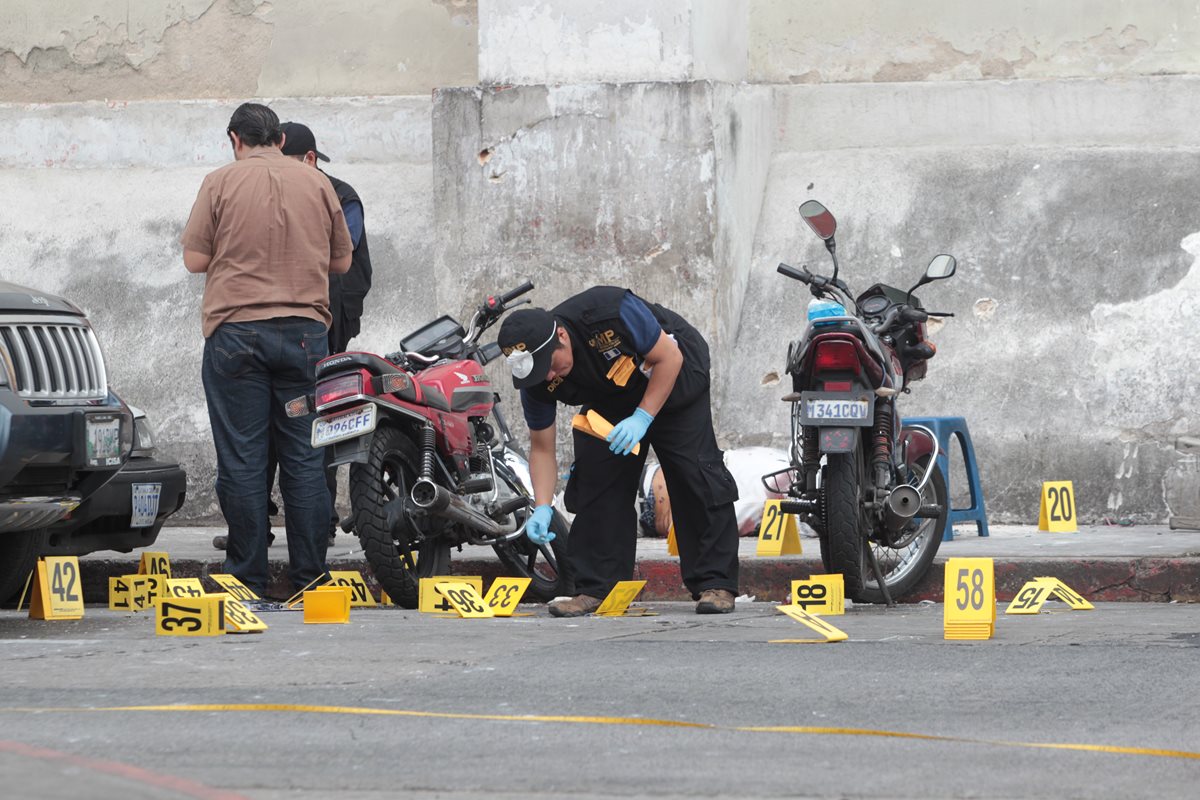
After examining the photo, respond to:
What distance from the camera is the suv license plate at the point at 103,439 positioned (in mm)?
7344

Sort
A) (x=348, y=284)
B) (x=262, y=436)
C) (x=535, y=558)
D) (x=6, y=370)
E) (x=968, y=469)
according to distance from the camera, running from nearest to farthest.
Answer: (x=6, y=370)
(x=262, y=436)
(x=535, y=558)
(x=348, y=284)
(x=968, y=469)

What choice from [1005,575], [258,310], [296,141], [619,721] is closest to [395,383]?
[258,310]

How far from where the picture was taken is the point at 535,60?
468 inches

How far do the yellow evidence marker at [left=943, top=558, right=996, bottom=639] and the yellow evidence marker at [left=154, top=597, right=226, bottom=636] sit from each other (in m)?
2.61

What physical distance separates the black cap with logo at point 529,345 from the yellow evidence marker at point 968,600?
1.68 meters

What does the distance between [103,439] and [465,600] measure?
1.57 metres

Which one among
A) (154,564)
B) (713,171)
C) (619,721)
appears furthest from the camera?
(713,171)

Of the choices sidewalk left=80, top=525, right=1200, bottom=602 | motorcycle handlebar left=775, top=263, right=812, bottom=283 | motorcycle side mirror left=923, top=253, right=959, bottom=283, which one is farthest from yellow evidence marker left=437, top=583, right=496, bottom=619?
motorcycle side mirror left=923, top=253, right=959, bottom=283

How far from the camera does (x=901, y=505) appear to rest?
8.00 metres

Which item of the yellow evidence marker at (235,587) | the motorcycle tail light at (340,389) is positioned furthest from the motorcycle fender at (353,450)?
the yellow evidence marker at (235,587)

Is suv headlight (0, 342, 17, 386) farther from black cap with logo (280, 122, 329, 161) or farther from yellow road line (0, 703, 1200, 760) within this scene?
black cap with logo (280, 122, 329, 161)

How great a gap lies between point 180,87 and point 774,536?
6.44 metres

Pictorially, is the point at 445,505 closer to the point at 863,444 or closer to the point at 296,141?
the point at 863,444

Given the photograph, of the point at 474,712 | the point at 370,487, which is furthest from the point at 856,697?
the point at 370,487
